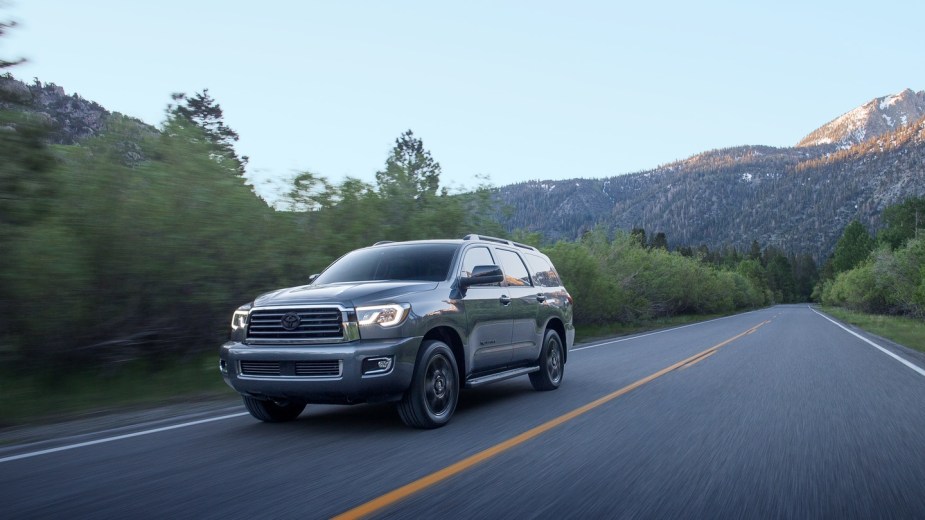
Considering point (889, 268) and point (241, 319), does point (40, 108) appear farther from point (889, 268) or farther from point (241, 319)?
point (889, 268)

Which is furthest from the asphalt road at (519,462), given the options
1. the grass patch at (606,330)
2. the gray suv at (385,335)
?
the grass patch at (606,330)

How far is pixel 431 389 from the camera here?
23.2ft

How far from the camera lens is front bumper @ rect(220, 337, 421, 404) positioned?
640 cm

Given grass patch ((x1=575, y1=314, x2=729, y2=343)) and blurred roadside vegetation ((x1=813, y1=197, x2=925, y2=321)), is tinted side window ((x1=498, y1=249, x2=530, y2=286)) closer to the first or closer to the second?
grass patch ((x1=575, y1=314, x2=729, y2=343))

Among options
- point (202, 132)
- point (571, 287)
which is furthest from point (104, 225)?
point (571, 287)

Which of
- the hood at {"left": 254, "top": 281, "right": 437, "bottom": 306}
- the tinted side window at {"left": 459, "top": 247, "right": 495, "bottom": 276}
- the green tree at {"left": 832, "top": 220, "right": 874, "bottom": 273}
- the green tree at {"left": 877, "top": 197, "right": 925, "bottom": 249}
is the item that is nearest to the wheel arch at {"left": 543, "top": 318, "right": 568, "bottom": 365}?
the tinted side window at {"left": 459, "top": 247, "right": 495, "bottom": 276}

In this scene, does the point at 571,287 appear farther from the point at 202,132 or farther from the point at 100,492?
the point at 100,492

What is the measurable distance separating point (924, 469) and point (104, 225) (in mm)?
10229

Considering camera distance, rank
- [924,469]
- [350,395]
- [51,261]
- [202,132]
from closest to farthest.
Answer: [924,469], [350,395], [51,261], [202,132]

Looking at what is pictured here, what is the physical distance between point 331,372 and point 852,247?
149622mm

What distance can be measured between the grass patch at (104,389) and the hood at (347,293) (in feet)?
11.8

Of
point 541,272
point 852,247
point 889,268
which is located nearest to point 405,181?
point 541,272

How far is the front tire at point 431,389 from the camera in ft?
22.3

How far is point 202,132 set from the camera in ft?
41.3
